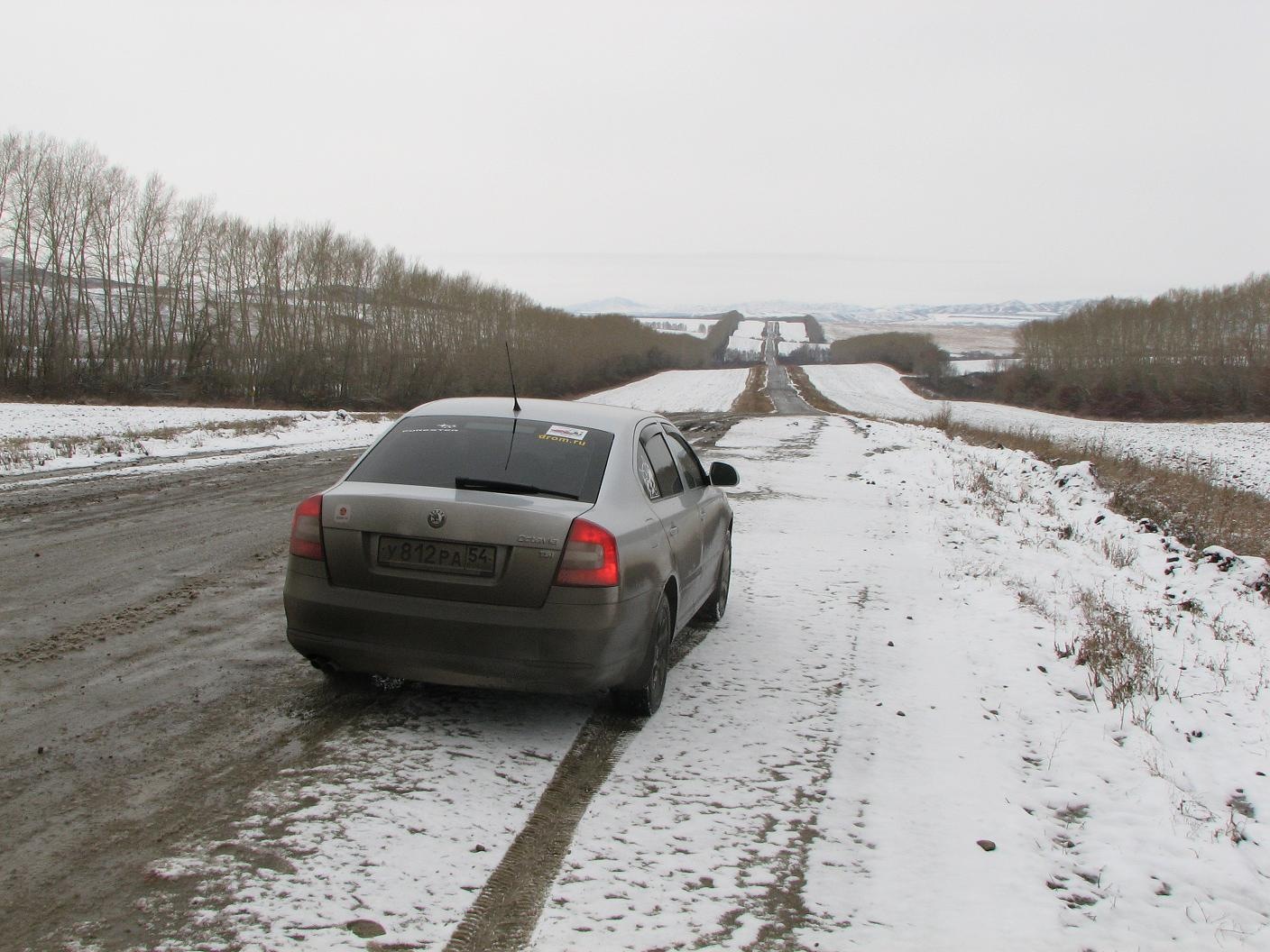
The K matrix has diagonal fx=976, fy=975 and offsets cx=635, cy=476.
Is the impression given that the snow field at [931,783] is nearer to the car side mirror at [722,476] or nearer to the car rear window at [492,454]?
the car side mirror at [722,476]

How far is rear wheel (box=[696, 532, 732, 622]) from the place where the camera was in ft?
23.0

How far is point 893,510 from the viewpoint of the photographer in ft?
44.0

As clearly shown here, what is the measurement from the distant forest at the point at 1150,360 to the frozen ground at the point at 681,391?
2232cm

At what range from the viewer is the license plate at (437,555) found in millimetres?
4406

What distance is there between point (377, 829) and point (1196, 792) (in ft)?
11.7

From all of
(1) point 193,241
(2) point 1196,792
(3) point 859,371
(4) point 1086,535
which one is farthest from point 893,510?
(3) point 859,371

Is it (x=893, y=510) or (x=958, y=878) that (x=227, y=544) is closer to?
(x=958, y=878)

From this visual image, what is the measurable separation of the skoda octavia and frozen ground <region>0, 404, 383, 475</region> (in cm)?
1255

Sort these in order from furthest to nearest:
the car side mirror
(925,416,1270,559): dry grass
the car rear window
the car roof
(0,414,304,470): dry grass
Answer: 1. (0,414,304,470): dry grass
2. (925,416,1270,559): dry grass
3. the car side mirror
4. the car roof
5. the car rear window

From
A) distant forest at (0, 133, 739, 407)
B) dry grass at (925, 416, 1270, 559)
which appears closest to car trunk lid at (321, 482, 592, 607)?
dry grass at (925, 416, 1270, 559)

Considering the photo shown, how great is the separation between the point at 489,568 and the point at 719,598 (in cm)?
305

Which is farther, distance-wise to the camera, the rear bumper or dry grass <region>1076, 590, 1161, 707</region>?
dry grass <region>1076, 590, 1161, 707</region>

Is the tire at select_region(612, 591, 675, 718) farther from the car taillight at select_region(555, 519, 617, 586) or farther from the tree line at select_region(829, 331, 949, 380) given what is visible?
the tree line at select_region(829, 331, 949, 380)

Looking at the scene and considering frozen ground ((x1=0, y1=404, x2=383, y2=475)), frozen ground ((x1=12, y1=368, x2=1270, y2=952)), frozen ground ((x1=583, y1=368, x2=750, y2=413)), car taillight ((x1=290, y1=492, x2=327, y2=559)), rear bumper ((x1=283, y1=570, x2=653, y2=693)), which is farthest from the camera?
frozen ground ((x1=583, y1=368, x2=750, y2=413))
